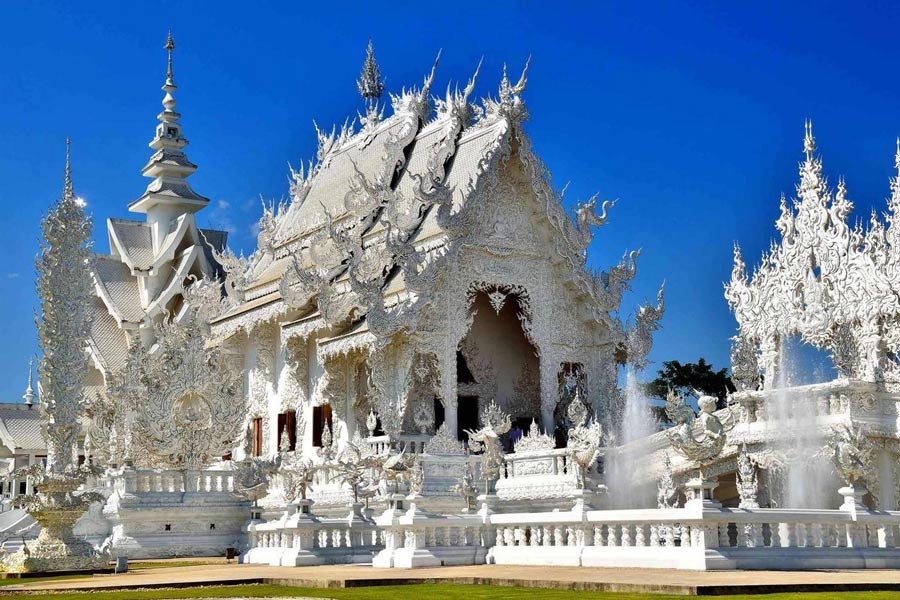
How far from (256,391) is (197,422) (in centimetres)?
518

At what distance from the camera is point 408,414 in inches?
878

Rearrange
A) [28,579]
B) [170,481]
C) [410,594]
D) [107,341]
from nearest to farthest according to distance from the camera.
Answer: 1. [410,594]
2. [28,579]
3. [170,481]
4. [107,341]

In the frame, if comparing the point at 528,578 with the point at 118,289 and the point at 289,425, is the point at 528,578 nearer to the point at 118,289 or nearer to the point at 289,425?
the point at 289,425

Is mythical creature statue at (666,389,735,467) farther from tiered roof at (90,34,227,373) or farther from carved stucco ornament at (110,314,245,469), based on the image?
tiered roof at (90,34,227,373)

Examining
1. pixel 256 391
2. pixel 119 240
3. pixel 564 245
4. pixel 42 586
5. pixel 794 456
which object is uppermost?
pixel 119 240

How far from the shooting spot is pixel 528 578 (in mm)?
11117

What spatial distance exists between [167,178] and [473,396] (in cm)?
1685

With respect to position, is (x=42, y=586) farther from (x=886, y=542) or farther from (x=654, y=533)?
(x=886, y=542)

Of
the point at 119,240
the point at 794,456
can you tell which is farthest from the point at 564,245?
the point at 119,240

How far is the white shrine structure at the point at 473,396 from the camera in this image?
14102 mm

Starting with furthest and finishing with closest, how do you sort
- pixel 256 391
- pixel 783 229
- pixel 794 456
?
pixel 783 229
pixel 256 391
pixel 794 456

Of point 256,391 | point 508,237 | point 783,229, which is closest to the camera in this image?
point 508,237

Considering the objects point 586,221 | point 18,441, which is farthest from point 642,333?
point 18,441

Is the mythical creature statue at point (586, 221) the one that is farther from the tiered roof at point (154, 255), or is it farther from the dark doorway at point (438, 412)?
the tiered roof at point (154, 255)
